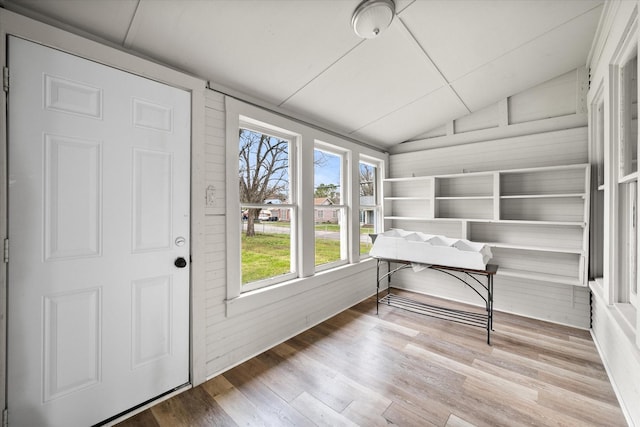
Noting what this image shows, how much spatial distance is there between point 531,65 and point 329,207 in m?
2.61

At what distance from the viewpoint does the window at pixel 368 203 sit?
4043 mm

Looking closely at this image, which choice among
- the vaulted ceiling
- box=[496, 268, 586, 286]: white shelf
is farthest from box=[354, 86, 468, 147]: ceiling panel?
box=[496, 268, 586, 286]: white shelf

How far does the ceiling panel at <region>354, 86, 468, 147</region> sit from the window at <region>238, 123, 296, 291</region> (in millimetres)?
1343

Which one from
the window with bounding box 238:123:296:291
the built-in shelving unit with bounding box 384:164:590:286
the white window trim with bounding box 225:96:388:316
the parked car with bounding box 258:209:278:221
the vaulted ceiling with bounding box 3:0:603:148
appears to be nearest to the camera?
the vaulted ceiling with bounding box 3:0:603:148

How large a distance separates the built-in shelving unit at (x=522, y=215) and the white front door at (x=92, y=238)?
10.3 feet

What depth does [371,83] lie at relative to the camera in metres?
2.61

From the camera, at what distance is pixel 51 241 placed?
148 centimetres

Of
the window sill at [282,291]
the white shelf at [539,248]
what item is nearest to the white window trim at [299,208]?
the window sill at [282,291]

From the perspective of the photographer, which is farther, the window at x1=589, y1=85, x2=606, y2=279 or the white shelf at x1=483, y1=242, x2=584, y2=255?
the white shelf at x1=483, y1=242, x2=584, y2=255

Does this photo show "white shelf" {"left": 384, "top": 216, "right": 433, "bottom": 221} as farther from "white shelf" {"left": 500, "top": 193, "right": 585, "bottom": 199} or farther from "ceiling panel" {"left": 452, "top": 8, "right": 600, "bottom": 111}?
"ceiling panel" {"left": 452, "top": 8, "right": 600, "bottom": 111}

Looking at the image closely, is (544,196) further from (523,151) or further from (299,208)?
(299,208)

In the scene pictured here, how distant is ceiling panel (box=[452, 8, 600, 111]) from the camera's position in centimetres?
232

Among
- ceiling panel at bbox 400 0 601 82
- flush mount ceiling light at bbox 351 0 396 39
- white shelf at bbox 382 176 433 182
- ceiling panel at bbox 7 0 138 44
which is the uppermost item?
ceiling panel at bbox 400 0 601 82

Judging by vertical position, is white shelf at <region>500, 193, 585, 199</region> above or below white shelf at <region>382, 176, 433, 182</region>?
below
